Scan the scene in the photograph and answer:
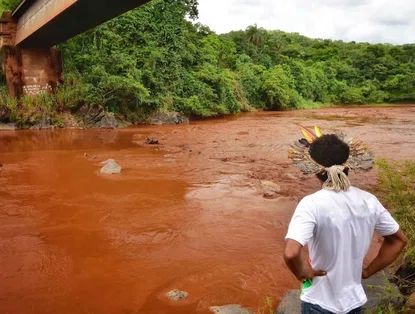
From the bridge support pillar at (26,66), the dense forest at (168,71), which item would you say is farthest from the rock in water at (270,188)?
the bridge support pillar at (26,66)

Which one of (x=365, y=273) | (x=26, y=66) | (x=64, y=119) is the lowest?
(x=365, y=273)

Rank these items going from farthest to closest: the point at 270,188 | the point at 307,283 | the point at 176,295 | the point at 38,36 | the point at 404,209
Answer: the point at 38,36, the point at 270,188, the point at 404,209, the point at 176,295, the point at 307,283

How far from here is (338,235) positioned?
6.21 ft

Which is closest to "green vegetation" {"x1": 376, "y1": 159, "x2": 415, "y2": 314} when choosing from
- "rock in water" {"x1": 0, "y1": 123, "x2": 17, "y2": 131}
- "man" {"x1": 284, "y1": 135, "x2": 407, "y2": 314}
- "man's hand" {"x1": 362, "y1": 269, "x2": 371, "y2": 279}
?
"man's hand" {"x1": 362, "y1": 269, "x2": 371, "y2": 279}

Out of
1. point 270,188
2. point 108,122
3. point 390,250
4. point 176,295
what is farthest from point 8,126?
point 390,250

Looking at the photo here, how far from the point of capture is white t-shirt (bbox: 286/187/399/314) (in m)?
1.87

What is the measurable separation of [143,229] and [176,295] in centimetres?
201

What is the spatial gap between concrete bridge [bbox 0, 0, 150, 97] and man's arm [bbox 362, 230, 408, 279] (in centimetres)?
969

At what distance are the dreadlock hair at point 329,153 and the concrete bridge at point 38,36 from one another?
933cm

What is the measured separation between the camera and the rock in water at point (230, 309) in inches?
134

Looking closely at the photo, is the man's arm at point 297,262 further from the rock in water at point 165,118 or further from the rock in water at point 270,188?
the rock in water at point 165,118

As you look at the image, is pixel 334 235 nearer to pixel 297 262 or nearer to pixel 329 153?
pixel 297 262

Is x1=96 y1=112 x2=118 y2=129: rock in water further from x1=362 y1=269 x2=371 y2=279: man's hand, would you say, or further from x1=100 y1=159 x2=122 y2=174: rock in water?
x1=362 y1=269 x2=371 y2=279: man's hand

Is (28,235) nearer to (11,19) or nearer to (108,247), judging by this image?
(108,247)
